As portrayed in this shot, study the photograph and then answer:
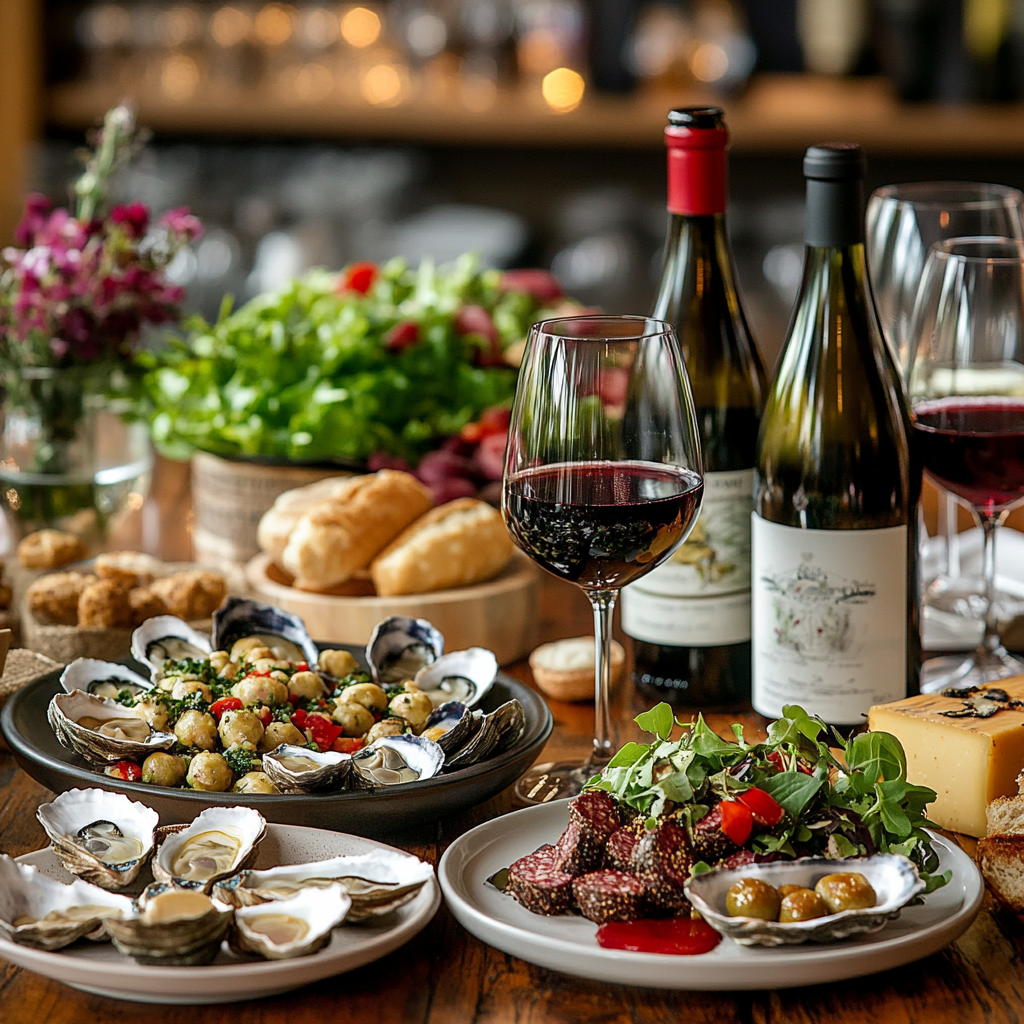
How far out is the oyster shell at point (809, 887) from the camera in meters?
0.71

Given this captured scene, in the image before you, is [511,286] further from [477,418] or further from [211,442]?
[211,442]

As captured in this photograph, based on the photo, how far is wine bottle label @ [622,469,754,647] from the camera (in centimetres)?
115

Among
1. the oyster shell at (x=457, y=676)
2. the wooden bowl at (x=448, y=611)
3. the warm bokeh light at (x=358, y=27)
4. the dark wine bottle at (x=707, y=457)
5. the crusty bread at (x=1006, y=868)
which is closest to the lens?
the crusty bread at (x=1006, y=868)

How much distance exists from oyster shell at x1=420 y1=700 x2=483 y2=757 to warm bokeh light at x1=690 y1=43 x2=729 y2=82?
265cm

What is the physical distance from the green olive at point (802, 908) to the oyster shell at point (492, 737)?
25 cm

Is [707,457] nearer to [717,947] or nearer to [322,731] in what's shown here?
[322,731]

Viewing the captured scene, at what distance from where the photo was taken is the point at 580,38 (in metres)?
3.43

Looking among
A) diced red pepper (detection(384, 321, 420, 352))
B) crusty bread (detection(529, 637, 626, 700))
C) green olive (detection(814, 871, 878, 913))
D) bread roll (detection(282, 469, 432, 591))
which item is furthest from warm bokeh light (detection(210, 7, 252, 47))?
green olive (detection(814, 871, 878, 913))

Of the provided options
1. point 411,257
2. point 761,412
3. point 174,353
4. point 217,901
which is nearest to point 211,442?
point 174,353

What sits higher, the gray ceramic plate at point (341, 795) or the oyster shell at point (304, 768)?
the oyster shell at point (304, 768)

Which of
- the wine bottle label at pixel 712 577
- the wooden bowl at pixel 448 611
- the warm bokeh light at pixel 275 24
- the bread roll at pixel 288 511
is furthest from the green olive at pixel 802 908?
the warm bokeh light at pixel 275 24

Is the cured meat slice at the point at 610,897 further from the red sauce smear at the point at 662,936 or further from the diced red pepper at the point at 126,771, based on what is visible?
the diced red pepper at the point at 126,771

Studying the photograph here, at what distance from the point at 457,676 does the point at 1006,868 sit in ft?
1.32

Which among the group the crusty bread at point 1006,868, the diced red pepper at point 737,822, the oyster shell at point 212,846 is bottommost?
the crusty bread at point 1006,868
